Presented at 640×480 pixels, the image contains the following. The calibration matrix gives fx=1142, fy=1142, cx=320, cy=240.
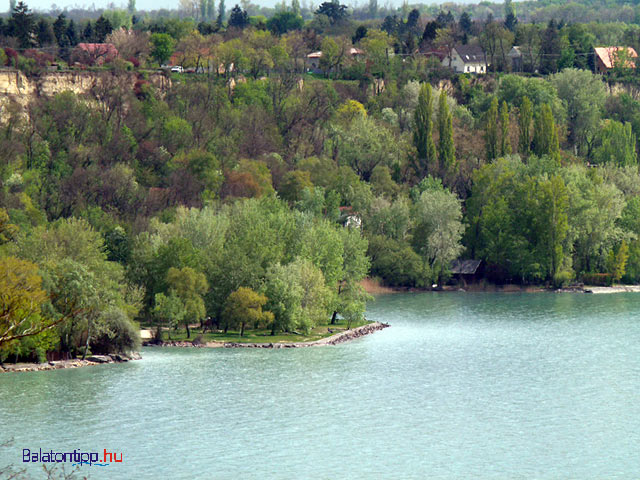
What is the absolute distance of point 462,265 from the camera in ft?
347

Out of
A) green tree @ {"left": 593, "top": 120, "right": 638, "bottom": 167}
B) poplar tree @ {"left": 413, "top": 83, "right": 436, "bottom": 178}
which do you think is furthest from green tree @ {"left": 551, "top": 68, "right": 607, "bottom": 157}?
poplar tree @ {"left": 413, "top": 83, "right": 436, "bottom": 178}

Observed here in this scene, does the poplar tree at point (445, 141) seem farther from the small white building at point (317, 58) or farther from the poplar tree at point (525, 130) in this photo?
the small white building at point (317, 58)

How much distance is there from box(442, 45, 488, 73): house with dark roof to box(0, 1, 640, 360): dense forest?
1.66m

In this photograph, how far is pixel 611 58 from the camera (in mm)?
165000

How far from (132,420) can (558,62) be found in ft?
414

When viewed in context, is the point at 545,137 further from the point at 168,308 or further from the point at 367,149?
the point at 168,308

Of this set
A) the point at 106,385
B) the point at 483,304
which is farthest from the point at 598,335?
the point at 106,385

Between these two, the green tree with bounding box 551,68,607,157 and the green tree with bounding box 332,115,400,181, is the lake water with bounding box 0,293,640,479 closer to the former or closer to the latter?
the green tree with bounding box 332,115,400,181

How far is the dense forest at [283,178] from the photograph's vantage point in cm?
7056

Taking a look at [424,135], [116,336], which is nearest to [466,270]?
[424,135]

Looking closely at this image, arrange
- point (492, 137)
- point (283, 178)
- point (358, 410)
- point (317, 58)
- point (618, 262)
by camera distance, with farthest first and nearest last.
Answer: point (317, 58), point (492, 137), point (283, 178), point (618, 262), point (358, 410)

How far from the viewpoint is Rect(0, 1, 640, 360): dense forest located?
232ft

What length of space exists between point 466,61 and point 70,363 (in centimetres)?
11830

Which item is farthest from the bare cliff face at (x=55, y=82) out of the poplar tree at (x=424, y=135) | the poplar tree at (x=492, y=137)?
the poplar tree at (x=492, y=137)
